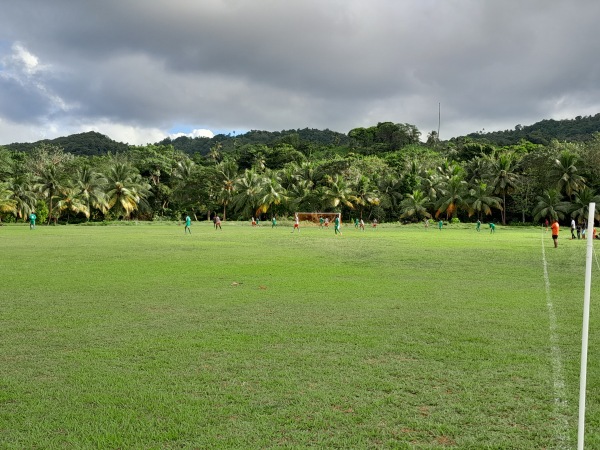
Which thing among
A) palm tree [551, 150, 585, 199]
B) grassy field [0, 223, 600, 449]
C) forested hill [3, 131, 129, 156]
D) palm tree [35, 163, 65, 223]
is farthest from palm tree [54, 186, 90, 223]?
forested hill [3, 131, 129, 156]

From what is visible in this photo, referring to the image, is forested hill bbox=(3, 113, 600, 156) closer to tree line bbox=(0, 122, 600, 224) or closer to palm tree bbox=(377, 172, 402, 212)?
tree line bbox=(0, 122, 600, 224)

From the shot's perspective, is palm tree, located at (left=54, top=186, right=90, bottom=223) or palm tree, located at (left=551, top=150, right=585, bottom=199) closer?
palm tree, located at (left=551, top=150, right=585, bottom=199)

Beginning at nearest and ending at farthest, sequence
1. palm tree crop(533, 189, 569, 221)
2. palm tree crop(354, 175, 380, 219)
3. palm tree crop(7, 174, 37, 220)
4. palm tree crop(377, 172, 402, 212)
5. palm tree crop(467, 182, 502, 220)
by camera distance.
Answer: palm tree crop(533, 189, 569, 221), palm tree crop(7, 174, 37, 220), palm tree crop(467, 182, 502, 220), palm tree crop(354, 175, 380, 219), palm tree crop(377, 172, 402, 212)

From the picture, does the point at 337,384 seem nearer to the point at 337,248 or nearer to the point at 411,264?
the point at 411,264

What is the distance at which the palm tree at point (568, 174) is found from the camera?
5997cm

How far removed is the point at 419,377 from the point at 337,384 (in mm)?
1059

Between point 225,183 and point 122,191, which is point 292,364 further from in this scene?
point 225,183

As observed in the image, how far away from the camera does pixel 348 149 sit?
121 metres

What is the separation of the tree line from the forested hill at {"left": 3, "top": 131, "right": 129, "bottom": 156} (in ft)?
135

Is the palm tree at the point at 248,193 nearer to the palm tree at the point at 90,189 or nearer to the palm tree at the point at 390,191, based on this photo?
the palm tree at the point at 390,191

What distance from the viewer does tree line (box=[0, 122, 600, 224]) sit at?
202 ft

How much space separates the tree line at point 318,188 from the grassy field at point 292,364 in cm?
5193

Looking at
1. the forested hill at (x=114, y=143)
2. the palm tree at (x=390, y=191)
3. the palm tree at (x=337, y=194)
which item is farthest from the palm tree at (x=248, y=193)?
the forested hill at (x=114, y=143)

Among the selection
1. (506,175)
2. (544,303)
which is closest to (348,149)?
(506,175)
